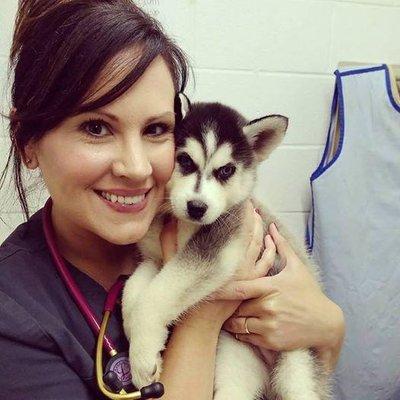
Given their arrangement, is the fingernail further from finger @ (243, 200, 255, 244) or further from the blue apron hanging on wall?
the blue apron hanging on wall

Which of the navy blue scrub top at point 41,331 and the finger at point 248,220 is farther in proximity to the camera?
the finger at point 248,220

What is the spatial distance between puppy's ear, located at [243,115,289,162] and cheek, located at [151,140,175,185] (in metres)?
0.30

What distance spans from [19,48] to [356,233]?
4.84ft

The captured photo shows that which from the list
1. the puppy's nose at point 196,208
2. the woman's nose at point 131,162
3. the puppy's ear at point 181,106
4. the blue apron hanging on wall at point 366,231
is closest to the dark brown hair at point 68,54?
the woman's nose at point 131,162

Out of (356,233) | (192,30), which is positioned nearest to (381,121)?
(356,233)

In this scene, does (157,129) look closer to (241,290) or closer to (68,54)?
(68,54)

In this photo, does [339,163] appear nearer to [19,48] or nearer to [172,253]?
[172,253]

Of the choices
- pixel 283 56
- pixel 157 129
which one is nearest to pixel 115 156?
pixel 157 129

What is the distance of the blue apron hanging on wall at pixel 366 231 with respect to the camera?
6.58 ft

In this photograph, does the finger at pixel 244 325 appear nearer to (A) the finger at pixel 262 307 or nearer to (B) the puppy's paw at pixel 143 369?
(A) the finger at pixel 262 307

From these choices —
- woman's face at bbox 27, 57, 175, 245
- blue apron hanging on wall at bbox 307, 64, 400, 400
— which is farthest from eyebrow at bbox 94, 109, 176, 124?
blue apron hanging on wall at bbox 307, 64, 400, 400

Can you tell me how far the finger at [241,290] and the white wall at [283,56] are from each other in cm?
95

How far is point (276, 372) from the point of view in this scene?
4.55ft

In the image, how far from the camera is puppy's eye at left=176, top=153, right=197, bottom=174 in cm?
135
